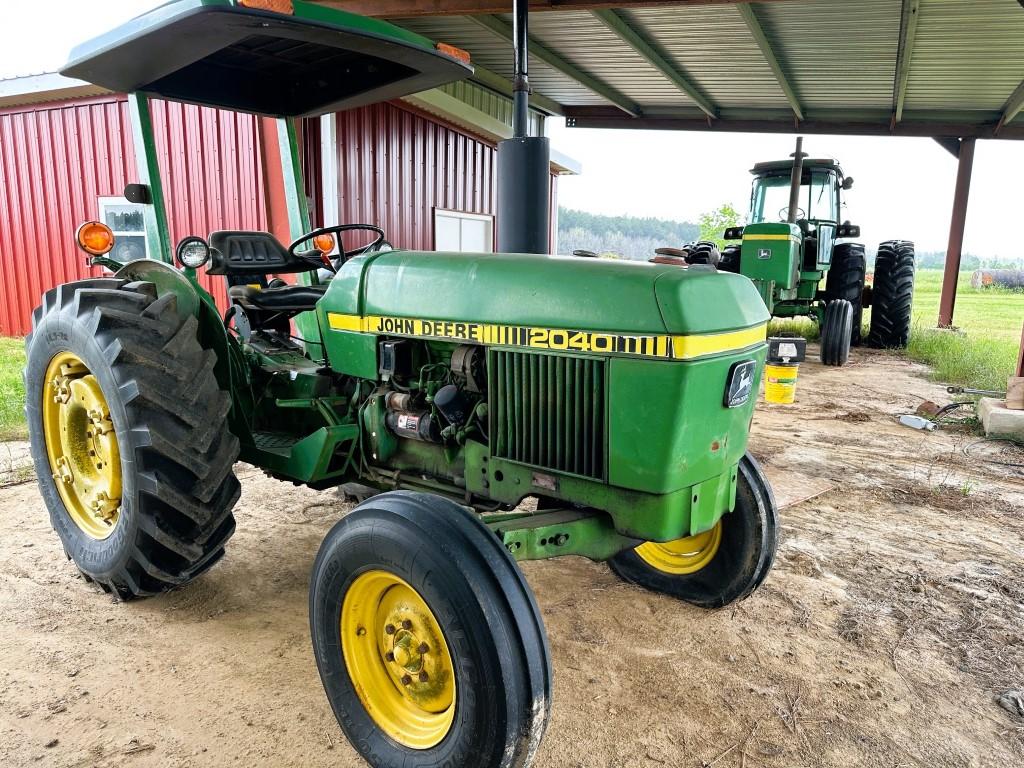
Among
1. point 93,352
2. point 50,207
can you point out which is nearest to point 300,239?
point 93,352

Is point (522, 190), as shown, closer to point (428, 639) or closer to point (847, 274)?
point (428, 639)

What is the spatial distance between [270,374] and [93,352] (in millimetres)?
753

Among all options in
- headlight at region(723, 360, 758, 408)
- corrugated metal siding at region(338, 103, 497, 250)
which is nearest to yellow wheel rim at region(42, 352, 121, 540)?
headlight at region(723, 360, 758, 408)

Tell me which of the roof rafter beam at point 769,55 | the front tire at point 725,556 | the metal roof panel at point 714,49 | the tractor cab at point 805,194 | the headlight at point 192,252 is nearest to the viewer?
the front tire at point 725,556

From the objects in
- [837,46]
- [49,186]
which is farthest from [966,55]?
[49,186]

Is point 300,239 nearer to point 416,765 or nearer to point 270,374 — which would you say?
point 270,374

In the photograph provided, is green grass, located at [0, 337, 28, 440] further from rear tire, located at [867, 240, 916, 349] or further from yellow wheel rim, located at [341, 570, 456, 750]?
rear tire, located at [867, 240, 916, 349]

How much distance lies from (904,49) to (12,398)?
942 cm

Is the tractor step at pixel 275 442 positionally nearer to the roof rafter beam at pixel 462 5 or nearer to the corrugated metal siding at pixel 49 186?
the roof rafter beam at pixel 462 5

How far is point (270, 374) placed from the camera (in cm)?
321

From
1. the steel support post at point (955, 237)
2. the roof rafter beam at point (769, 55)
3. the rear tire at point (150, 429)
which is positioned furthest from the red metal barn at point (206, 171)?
the steel support post at point (955, 237)

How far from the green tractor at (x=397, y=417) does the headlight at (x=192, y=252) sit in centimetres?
1

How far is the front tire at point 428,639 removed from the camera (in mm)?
1700

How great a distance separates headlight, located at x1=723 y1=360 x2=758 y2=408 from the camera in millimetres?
2137
